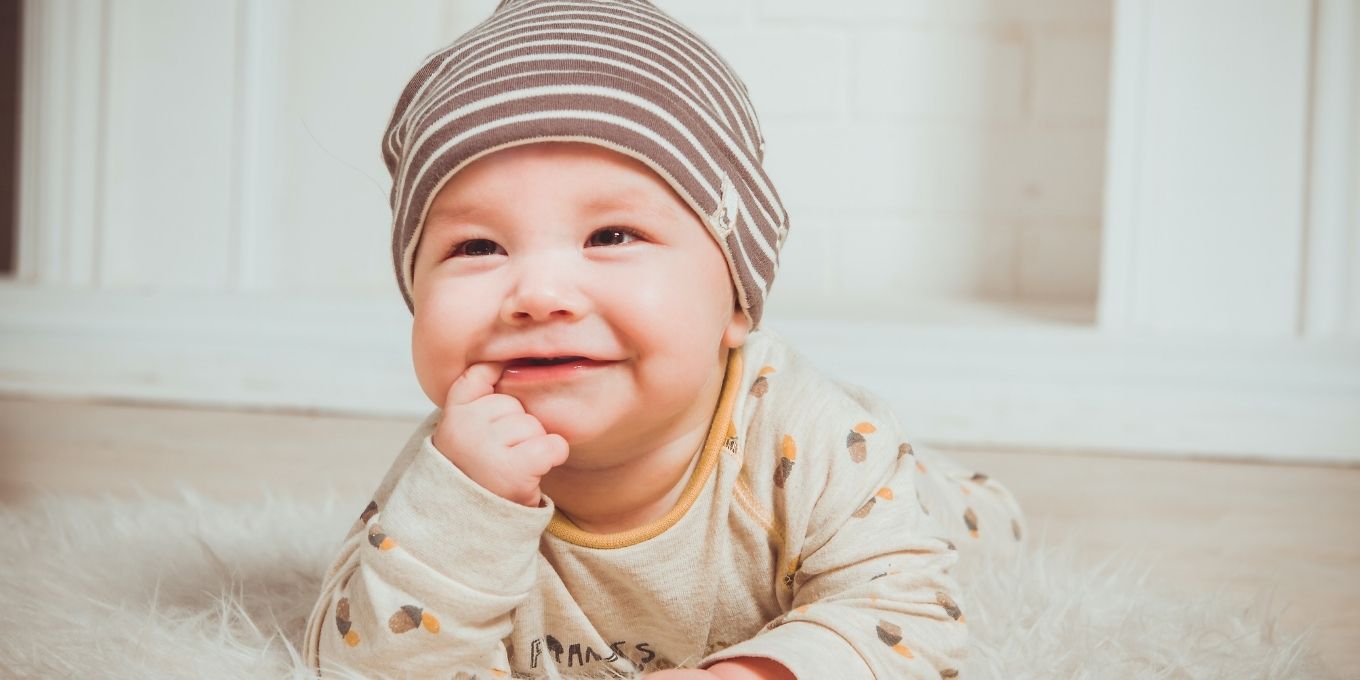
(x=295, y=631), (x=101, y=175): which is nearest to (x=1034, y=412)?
(x=295, y=631)

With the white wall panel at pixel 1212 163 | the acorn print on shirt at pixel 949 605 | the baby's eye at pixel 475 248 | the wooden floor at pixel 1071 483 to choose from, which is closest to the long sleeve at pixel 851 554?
the acorn print on shirt at pixel 949 605

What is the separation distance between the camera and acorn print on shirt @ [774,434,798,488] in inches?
31.0

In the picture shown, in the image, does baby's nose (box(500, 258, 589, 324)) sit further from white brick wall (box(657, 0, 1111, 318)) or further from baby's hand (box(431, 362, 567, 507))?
white brick wall (box(657, 0, 1111, 318))

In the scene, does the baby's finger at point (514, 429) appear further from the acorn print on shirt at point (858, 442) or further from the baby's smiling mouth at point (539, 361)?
the acorn print on shirt at point (858, 442)

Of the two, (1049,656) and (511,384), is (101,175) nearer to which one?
(511,384)

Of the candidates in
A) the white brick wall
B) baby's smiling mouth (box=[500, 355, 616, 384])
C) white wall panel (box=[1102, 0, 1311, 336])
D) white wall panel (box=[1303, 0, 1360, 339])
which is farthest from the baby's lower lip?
the white brick wall

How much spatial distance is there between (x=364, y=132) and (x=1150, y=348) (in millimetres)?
1301

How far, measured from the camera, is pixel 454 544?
0.68 meters

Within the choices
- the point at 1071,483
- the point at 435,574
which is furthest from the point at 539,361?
the point at 1071,483

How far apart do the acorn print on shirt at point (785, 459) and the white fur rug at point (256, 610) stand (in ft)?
0.55

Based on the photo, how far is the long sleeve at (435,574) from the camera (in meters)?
0.68

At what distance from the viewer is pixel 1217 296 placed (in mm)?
1737

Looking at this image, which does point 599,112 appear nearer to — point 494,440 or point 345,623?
point 494,440

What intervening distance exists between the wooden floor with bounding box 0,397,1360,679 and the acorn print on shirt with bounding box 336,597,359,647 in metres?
0.55
